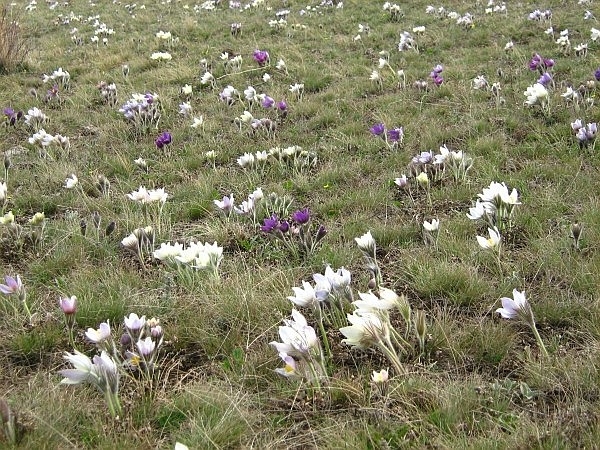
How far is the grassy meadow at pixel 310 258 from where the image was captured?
2.52 metres

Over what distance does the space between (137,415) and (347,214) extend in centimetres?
272

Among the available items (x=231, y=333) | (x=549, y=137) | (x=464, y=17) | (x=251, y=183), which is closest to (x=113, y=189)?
(x=251, y=183)

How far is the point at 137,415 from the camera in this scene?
2602 mm

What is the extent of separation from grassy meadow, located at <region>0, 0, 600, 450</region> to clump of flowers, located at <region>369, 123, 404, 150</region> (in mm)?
42

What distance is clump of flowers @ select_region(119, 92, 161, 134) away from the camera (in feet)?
23.5

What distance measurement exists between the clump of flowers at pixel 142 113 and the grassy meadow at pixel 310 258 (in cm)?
5

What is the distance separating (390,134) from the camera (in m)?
5.97

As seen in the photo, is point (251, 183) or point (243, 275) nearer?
point (243, 275)

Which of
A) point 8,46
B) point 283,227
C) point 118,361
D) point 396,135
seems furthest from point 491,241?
point 8,46

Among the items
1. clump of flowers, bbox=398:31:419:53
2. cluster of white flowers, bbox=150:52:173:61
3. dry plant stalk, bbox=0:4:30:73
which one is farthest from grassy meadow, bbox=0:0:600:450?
dry plant stalk, bbox=0:4:30:73

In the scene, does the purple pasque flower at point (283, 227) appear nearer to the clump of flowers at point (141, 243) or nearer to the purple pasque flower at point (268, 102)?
the clump of flowers at point (141, 243)

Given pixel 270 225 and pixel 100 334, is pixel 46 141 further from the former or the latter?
pixel 100 334

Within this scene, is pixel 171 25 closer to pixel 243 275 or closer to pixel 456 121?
pixel 456 121

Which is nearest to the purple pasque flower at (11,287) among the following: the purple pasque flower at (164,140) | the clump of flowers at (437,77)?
the purple pasque flower at (164,140)
